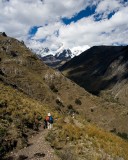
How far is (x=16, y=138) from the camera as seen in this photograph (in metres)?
21.9

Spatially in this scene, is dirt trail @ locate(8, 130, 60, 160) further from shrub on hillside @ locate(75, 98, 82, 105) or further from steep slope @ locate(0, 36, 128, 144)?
shrub on hillside @ locate(75, 98, 82, 105)

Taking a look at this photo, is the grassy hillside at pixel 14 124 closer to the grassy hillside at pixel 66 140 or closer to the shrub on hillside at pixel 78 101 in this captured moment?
the grassy hillside at pixel 66 140

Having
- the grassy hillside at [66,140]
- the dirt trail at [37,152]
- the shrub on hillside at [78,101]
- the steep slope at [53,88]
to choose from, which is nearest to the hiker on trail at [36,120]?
the grassy hillside at [66,140]

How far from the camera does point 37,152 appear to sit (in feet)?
65.5

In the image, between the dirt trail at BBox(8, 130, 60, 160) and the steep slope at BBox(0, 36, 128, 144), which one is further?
the steep slope at BBox(0, 36, 128, 144)

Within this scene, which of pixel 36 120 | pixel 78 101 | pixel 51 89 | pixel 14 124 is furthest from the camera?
pixel 78 101

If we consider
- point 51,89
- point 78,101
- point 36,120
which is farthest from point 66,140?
point 78,101

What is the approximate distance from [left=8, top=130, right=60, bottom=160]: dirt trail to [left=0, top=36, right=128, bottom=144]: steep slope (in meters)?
57.8

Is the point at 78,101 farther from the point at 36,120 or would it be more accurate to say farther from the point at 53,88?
the point at 36,120

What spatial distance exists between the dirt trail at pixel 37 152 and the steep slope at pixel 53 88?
→ 57.8m

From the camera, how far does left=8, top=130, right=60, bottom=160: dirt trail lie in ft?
62.7

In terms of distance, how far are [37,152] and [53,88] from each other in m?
71.3

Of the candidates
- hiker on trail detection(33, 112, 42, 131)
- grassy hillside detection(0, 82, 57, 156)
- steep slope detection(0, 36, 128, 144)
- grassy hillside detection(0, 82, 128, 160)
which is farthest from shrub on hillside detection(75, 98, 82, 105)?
grassy hillside detection(0, 82, 128, 160)

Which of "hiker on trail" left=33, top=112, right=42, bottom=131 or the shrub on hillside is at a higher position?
"hiker on trail" left=33, top=112, right=42, bottom=131
